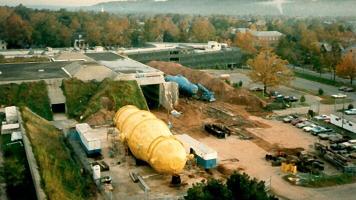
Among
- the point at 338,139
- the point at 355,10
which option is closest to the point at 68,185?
the point at 338,139

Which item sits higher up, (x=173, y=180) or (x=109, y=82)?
(x=109, y=82)

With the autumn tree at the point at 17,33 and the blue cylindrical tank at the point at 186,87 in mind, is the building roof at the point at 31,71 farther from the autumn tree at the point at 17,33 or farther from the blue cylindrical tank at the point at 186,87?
the autumn tree at the point at 17,33

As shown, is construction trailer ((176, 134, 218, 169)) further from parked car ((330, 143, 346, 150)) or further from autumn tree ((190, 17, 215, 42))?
autumn tree ((190, 17, 215, 42))

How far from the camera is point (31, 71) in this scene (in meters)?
36.9

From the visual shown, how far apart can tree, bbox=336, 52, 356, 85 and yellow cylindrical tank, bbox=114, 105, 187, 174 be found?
90.6ft

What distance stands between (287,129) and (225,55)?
97.3 ft

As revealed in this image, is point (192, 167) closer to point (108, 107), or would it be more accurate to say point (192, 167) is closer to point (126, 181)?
point (126, 181)

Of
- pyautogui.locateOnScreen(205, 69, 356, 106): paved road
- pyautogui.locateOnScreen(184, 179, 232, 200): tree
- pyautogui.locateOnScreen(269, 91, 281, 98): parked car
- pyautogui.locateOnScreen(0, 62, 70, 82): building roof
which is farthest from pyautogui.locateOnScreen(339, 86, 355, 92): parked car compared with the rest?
pyautogui.locateOnScreen(184, 179, 232, 200): tree

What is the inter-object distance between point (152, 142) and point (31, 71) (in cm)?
2034

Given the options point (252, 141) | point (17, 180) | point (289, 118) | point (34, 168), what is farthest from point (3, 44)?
point (17, 180)

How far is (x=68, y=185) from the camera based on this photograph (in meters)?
18.7

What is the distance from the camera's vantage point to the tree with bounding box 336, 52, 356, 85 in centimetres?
4356

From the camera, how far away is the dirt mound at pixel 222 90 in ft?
121

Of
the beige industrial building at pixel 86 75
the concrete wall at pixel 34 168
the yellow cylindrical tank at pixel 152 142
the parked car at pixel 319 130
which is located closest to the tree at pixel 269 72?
the beige industrial building at pixel 86 75
